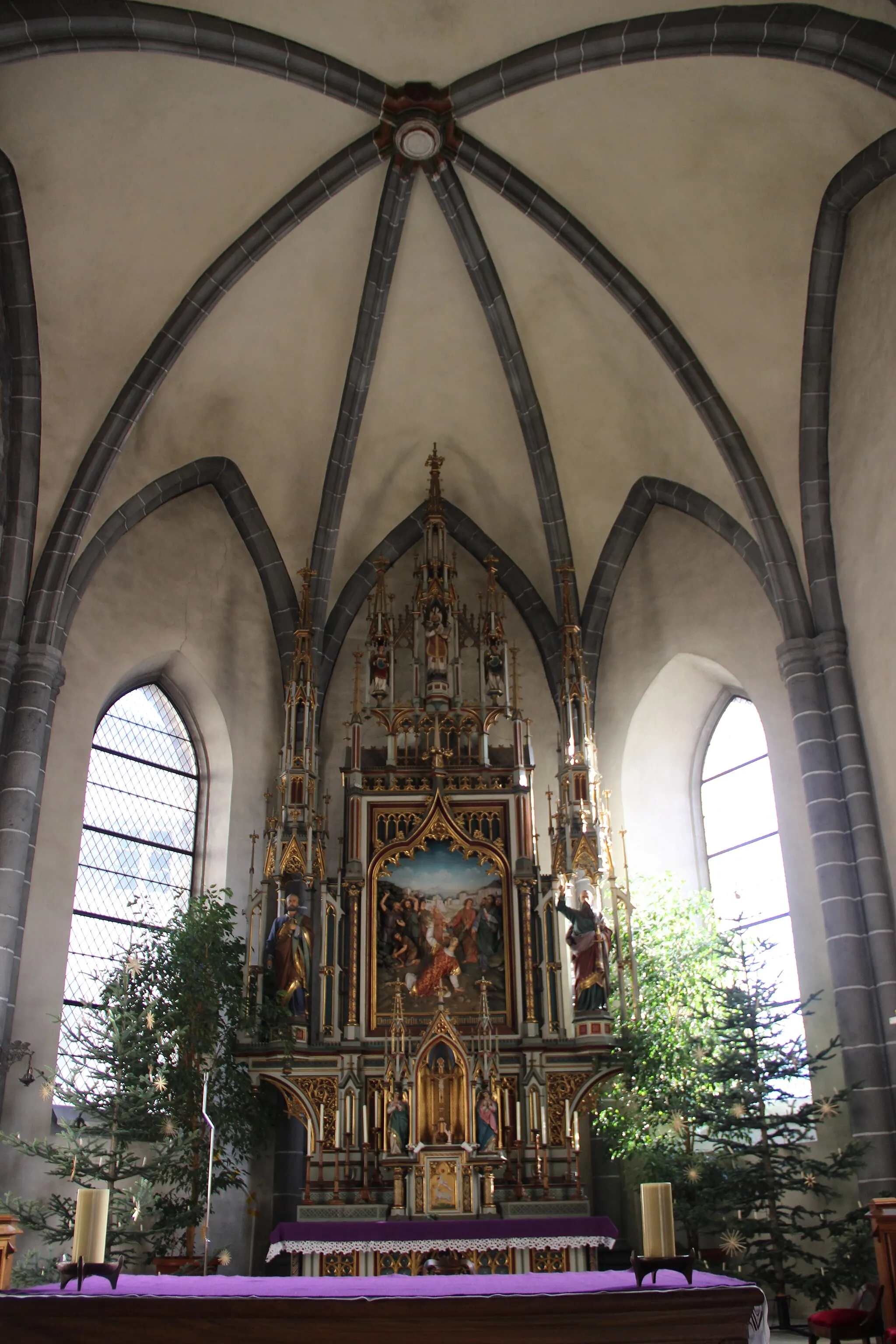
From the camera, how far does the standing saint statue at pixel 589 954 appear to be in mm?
A: 12820

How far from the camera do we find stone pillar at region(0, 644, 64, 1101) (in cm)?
1191

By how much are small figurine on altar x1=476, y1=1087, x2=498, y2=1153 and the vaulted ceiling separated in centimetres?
681

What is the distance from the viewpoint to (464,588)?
690 inches

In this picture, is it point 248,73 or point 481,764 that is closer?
point 248,73

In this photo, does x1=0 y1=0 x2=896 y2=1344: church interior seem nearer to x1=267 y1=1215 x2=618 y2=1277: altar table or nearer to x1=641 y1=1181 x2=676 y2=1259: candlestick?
x1=267 y1=1215 x2=618 y2=1277: altar table

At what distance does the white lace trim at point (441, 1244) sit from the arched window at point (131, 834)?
3545 millimetres

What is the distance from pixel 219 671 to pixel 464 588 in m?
3.79

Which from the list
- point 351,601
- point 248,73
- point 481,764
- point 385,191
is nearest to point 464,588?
point 351,601

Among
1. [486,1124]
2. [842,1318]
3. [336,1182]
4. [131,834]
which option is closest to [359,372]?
[131,834]

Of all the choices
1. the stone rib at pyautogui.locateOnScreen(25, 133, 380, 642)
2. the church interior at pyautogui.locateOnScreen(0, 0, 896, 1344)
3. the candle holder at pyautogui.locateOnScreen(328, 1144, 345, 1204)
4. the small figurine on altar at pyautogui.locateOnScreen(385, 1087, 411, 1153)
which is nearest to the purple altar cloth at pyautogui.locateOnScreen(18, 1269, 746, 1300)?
the church interior at pyautogui.locateOnScreen(0, 0, 896, 1344)

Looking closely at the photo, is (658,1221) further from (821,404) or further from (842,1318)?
(821,404)

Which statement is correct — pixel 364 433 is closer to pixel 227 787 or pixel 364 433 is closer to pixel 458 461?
pixel 458 461

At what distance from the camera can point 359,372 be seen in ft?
52.5

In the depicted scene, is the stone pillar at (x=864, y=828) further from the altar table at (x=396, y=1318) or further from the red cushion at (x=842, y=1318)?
the altar table at (x=396, y=1318)
